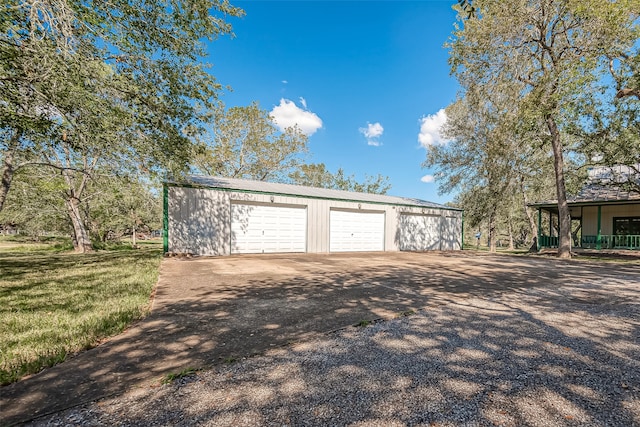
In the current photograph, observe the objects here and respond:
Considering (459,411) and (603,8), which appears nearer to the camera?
(459,411)

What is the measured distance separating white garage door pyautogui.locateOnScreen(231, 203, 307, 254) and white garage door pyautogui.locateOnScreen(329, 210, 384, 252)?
5.35ft

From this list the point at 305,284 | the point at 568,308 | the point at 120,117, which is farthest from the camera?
the point at 120,117

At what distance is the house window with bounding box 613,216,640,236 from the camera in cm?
1565

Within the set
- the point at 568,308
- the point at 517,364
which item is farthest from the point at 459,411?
the point at 568,308

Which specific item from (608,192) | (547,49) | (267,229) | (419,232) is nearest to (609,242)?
(608,192)

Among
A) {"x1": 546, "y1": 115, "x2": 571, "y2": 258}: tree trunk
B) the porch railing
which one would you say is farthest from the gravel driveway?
the porch railing

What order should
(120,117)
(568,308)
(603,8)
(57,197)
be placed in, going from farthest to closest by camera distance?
(57,197)
(603,8)
(120,117)
(568,308)

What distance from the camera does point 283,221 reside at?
12.6 m

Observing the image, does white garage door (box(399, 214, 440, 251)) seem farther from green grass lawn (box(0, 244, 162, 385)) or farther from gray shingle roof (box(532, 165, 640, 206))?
green grass lawn (box(0, 244, 162, 385))

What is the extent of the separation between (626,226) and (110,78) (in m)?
23.9

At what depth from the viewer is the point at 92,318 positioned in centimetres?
347

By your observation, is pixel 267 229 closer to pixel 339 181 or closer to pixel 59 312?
pixel 59 312

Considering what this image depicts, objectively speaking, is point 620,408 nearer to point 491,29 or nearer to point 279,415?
point 279,415

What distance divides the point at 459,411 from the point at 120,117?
8055 millimetres
